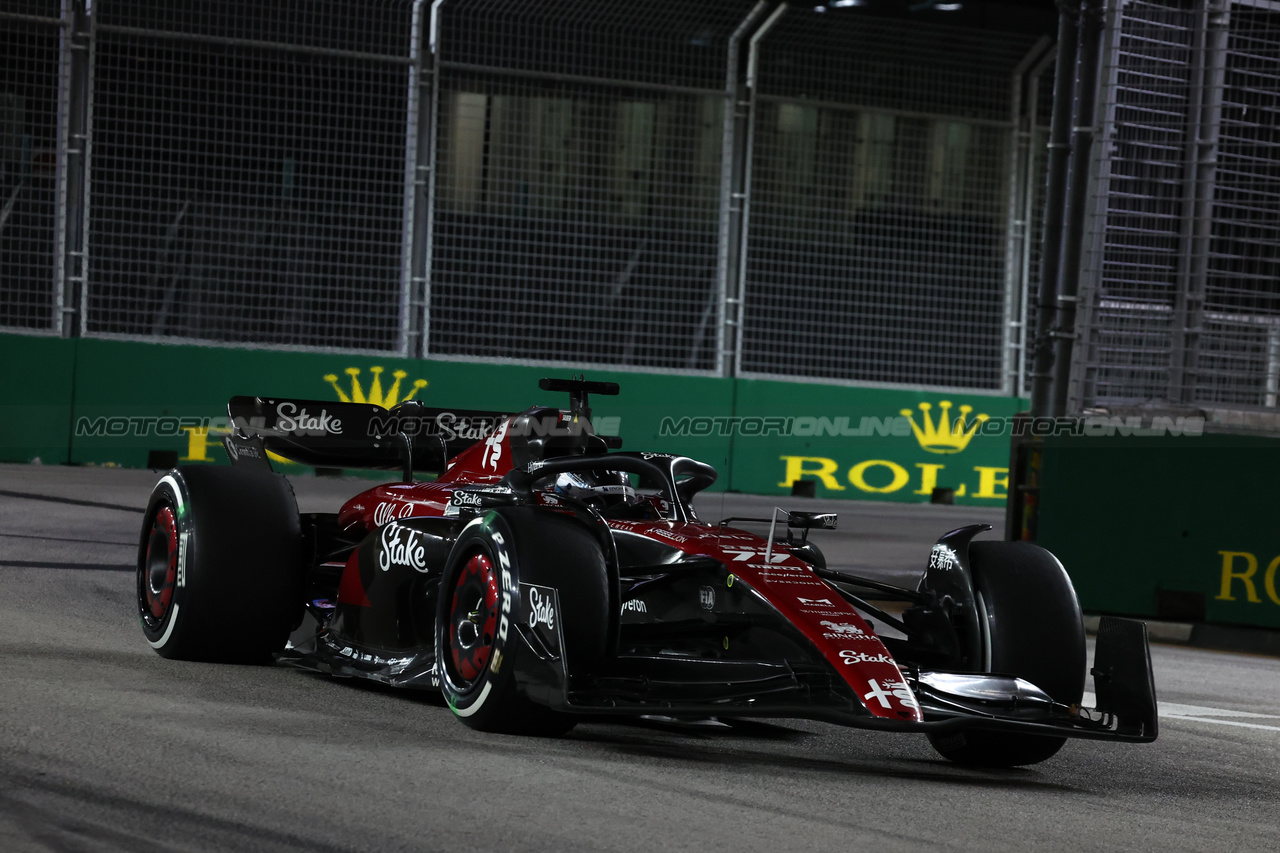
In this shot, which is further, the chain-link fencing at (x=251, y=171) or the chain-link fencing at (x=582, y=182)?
the chain-link fencing at (x=582, y=182)

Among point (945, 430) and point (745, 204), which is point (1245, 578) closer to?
point (945, 430)

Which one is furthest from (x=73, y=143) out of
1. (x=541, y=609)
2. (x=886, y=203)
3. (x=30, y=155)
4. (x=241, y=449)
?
(x=541, y=609)

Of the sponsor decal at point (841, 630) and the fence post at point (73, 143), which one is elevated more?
the fence post at point (73, 143)

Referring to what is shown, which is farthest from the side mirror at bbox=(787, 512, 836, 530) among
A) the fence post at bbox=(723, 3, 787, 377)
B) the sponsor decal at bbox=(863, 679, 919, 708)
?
the fence post at bbox=(723, 3, 787, 377)

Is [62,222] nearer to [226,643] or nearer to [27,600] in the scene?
[27,600]

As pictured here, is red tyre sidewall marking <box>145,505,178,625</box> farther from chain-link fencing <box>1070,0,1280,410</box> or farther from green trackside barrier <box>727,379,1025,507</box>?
green trackside barrier <box>727,379,1025,507</box>

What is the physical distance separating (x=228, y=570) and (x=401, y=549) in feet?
2.51

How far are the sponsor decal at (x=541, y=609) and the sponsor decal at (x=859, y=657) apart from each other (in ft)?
2.71

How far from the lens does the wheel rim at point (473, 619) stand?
205 inches

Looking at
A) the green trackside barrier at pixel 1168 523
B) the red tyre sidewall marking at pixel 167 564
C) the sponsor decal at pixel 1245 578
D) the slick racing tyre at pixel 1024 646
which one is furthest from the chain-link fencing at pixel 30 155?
the slick racing tyre at pixel 1024 646

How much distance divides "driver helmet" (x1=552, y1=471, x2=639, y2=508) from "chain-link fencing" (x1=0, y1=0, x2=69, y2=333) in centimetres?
935

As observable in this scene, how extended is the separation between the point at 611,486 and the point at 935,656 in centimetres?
131

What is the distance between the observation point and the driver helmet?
20.1 feet

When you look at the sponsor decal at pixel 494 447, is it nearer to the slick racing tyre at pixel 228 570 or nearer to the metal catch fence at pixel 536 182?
the slick racing tyre at pixel 228 570
